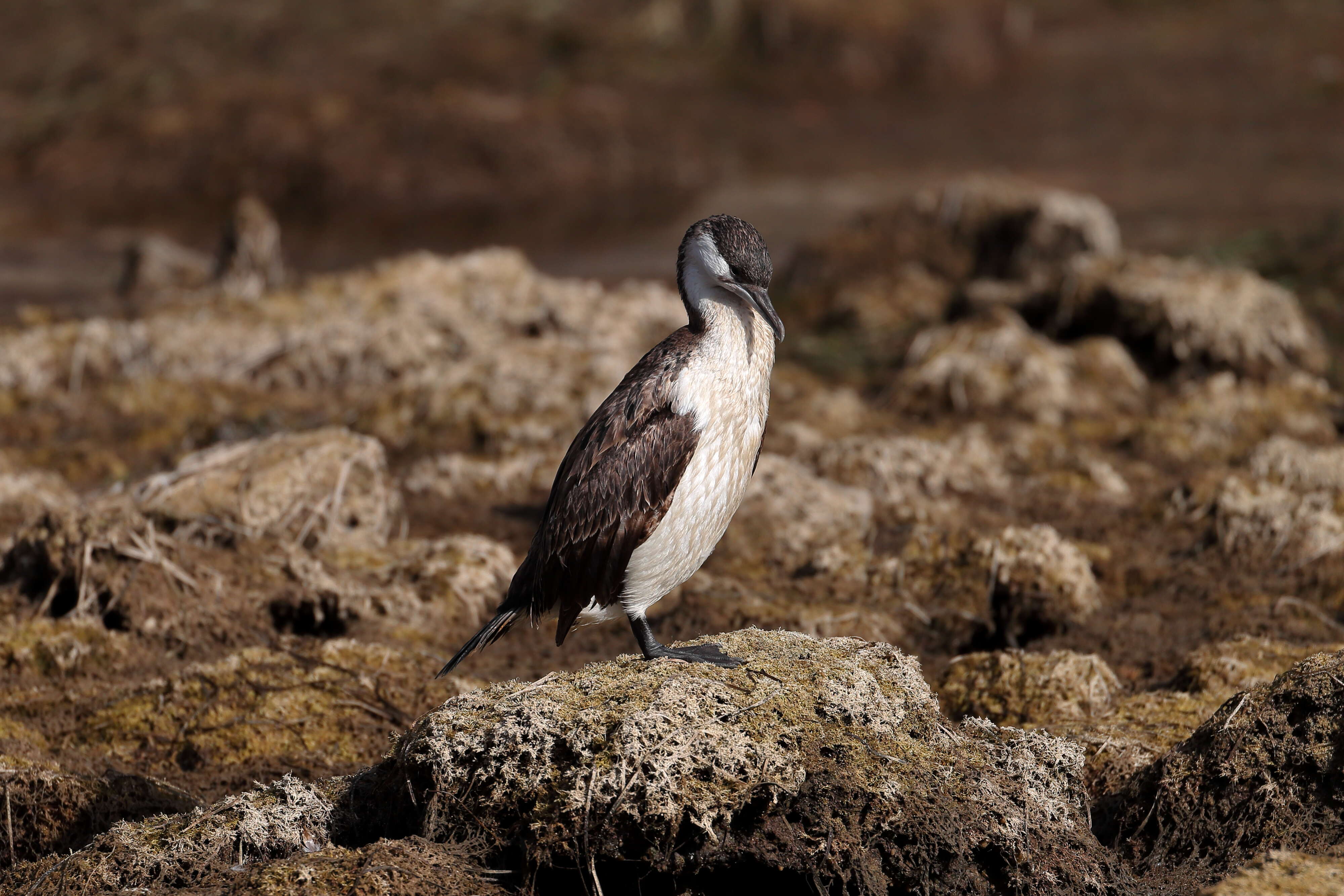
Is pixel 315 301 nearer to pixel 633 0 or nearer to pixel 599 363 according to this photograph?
pixel 599 363

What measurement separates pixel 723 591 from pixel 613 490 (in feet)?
7.51

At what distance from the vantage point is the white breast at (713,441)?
523 cm

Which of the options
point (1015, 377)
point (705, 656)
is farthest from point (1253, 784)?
point (1015, 377)

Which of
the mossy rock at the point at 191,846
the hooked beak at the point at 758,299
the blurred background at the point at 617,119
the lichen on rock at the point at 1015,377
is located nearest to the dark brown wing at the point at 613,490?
the hooked beak at the point at 758,299

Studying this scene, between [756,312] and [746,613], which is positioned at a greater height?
[756,312]

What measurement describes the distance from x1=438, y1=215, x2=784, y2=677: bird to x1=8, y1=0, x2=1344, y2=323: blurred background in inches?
500

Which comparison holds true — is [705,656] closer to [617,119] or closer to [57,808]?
[57,808]

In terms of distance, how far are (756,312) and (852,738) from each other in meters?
1.82

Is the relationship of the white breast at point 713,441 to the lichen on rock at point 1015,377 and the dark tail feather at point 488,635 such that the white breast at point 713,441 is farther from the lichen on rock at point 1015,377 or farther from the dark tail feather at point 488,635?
the lichen on rock at point 1015,377

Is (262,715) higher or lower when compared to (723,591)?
higher

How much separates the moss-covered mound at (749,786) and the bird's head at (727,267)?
1.50 metres

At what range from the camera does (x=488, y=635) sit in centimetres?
550

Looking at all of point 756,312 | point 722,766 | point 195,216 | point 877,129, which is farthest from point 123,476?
point 877,129

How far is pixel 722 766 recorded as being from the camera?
4039 millimetres
